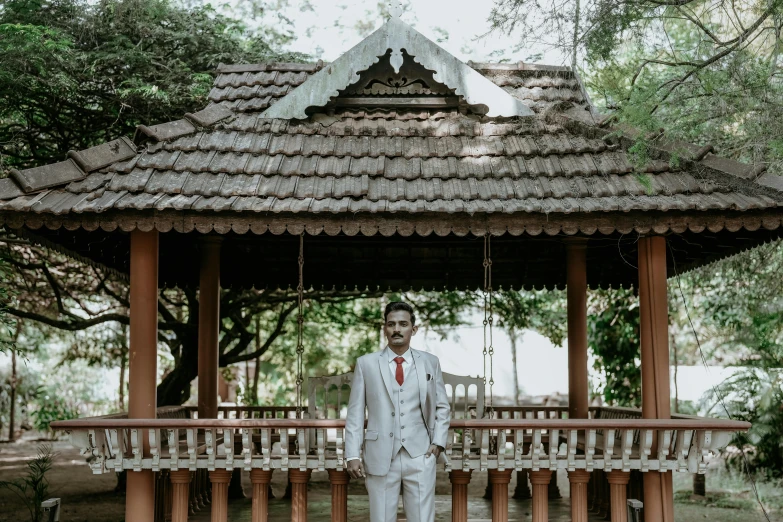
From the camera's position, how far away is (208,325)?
30.5ft

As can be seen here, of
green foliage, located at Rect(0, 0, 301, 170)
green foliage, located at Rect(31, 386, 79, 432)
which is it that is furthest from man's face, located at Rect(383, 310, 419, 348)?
green foliage, located at Rect(31, 386, 79, 432)

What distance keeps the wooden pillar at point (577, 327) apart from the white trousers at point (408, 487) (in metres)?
3.83

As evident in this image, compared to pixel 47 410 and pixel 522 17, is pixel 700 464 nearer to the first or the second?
pixel 522 17

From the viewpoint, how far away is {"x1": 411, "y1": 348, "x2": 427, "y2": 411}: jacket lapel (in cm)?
577

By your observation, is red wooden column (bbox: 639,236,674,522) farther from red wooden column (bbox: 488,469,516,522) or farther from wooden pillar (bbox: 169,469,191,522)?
wooden pillar (bbox: 169,469,191,522)

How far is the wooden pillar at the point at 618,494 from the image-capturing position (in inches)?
275

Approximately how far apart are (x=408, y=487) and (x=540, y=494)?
187cm

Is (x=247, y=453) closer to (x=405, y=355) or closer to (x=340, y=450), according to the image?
(x=340, y=450)

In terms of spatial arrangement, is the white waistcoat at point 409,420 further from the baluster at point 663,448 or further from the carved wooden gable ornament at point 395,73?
the carved wooden gable ornament at point 395,73

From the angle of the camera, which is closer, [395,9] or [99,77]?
[395,9]

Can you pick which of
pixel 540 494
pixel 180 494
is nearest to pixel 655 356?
pixel 540 494

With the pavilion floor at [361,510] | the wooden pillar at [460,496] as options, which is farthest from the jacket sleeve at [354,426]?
the pavilion floor at [361,510]

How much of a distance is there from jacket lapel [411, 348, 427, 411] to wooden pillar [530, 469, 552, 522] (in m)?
1.86

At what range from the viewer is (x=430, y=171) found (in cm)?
726
